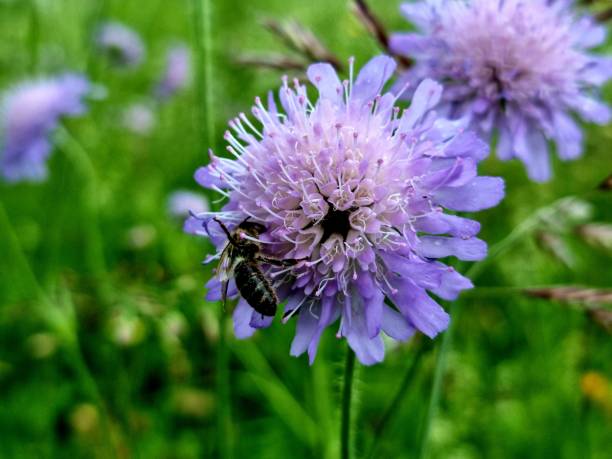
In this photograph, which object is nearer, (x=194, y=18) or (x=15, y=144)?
(x=194, y=18)

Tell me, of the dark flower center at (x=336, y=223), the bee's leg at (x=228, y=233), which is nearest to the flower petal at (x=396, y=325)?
the dark flower center at (x=336, y=223)

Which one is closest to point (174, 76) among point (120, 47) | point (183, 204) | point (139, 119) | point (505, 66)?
point (139, 119)

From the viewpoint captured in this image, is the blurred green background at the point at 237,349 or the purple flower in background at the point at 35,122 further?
the purple flower in background at the point at 35,122

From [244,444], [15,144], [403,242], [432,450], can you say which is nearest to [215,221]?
[403,242]

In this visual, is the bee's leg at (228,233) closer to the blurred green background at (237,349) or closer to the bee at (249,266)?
the bee at (249,266)

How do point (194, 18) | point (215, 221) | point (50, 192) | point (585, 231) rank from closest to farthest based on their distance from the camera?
point (215, 221) → point (585, 231) → point (194, 18) → point (50, 192)

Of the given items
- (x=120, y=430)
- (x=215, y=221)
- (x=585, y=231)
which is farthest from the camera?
(x=120, y=430)

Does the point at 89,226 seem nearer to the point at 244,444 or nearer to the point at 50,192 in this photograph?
the point at 244,444
